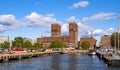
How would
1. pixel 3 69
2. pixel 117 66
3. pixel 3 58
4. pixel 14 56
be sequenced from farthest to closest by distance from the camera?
pixel 14 56, pixel 3 58, pixel 117 66, pixel 3 69

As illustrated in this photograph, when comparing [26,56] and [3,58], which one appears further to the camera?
[26,56]

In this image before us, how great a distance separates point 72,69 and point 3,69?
56.1 ft

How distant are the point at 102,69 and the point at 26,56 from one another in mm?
73674

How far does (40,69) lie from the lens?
70.4m

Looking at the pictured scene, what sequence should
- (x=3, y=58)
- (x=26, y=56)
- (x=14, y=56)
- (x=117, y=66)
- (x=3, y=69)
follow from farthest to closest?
(x=26, y=56) < (x=14, y=56) < (x=3, y=58) < (x=117, y=66) < (x=3, y=69)

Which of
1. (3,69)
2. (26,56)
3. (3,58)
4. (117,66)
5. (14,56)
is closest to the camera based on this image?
(3,69)

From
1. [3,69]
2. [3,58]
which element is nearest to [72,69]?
[3,69]

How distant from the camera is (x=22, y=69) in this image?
71.1 metres

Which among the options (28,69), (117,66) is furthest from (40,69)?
(117,66)

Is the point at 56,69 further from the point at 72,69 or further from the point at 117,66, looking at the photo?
the point at 117,66

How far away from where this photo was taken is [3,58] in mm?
105625

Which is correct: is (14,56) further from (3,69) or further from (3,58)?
(3,69)

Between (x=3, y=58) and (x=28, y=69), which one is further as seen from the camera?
(x=3, y=58)

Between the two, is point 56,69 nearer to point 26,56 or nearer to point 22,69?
point 22,69
